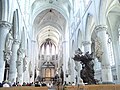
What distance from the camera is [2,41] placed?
445 inches

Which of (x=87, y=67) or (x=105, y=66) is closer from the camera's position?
(x=105, y=66)

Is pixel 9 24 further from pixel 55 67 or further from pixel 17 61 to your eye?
pixel 55 67

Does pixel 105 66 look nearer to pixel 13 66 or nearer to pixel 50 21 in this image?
pixel 13 66

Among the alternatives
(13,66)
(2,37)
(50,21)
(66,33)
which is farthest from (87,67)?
(50,21)

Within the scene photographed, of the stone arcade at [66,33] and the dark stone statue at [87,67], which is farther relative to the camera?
the dark stone statue at [87,67]

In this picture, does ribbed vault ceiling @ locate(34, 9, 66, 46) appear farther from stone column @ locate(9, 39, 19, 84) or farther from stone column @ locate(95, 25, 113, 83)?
stone column @ locate(95, 25, 113, 83)

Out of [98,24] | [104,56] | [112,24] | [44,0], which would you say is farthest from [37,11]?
[104,56]

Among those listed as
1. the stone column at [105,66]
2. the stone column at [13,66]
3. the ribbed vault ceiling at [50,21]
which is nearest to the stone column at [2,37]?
the stone column at [13,66]

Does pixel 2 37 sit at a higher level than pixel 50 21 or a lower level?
lower

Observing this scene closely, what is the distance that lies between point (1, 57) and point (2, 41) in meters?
1.10

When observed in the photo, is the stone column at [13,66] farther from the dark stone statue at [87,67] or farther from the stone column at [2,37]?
the dark stone statue at [87,67]

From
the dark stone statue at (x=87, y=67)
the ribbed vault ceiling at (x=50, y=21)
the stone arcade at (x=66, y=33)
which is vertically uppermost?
the ribbed vault ceiling at (x=50, y=21)

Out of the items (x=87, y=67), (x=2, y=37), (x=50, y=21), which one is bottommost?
(x=87, y=67)

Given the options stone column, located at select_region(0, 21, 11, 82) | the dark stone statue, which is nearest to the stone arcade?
stone column, located at select_region(0, 21, 11, 82)
